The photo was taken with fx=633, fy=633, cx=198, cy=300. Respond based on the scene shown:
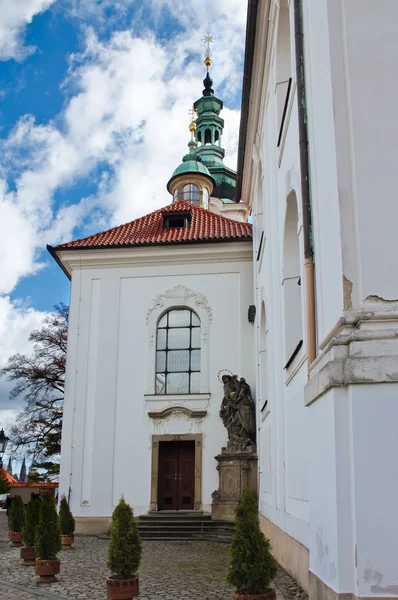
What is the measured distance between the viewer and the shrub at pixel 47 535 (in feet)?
30.1

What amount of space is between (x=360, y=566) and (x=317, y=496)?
101 centimetres

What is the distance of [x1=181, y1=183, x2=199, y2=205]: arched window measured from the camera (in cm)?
3141

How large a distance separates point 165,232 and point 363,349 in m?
16.5

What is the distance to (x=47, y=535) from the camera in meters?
9.24

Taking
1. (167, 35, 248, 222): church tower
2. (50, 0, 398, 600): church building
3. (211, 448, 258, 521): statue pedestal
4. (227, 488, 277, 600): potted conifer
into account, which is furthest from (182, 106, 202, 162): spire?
(227, 488, 277, 600): potted conifer

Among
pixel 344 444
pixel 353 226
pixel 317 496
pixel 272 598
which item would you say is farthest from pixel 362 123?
pixel 272 598

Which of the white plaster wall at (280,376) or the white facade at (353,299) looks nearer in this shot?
the white facade at (353,299)

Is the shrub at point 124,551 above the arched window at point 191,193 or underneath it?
underneath

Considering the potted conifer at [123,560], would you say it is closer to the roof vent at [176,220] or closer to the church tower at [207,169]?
the roof vent at [176,220]

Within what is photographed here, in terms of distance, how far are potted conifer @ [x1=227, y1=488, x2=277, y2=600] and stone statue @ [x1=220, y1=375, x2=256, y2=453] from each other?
10.8 metres

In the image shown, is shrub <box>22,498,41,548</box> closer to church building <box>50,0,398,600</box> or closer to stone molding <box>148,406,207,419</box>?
church building <box>50,0,398,600</box>

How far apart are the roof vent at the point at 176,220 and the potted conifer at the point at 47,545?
43.4 ft

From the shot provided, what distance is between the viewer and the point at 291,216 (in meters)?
9.60

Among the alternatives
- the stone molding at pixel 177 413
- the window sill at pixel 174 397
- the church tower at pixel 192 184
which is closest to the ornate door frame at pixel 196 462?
the stone molding at pixel 177 413
